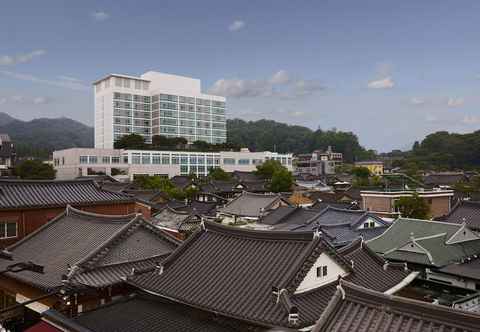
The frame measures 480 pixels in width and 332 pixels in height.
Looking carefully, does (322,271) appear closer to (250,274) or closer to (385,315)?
(250,274)

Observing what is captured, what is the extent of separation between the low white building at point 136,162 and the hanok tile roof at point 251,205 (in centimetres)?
5094

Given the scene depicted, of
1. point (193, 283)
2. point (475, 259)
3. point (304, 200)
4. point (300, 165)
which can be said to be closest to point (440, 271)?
point (475, 259)

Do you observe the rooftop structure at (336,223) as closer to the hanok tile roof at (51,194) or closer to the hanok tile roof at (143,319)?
the hanok tile roof at (51,194)

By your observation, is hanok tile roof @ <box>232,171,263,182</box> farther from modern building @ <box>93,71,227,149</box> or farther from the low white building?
modern building @ <box>93,71,227,149</box>

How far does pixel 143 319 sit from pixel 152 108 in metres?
118

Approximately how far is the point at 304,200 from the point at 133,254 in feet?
169

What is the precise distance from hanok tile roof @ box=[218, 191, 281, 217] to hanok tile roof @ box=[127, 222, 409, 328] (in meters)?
34.3

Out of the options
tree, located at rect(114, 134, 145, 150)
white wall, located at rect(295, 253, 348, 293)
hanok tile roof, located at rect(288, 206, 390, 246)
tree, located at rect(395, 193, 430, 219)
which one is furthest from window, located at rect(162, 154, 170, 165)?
white wall, located at rect(295, 253, 348, 293)

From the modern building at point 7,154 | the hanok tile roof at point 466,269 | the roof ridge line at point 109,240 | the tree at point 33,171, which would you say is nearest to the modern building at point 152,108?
the modern building at point 7,154

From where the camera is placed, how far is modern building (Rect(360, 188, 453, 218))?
152 feet

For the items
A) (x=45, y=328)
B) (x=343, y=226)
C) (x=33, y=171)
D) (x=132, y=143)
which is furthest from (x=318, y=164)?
(x=45, y=328)

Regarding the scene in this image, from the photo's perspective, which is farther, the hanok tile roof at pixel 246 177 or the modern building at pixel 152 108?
the modern building at pixel 152 108

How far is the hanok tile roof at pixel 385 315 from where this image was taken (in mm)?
6484

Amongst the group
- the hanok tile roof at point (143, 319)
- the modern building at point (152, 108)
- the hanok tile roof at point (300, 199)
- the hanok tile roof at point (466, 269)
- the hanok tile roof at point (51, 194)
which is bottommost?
the hanok tile roof at point (300, 199)
